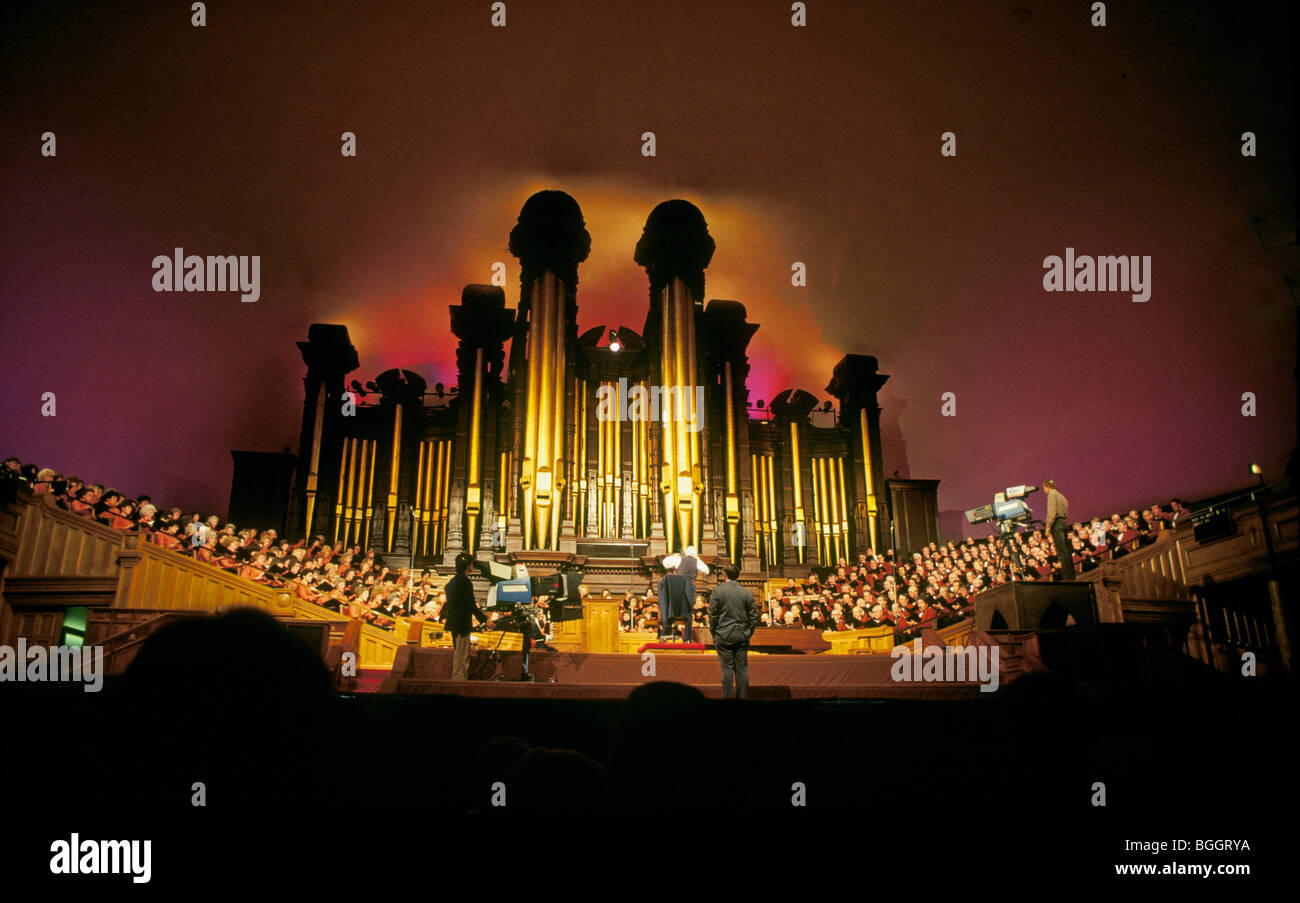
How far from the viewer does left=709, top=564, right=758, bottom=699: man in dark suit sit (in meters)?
5.16

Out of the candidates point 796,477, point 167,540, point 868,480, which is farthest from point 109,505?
point 868,480

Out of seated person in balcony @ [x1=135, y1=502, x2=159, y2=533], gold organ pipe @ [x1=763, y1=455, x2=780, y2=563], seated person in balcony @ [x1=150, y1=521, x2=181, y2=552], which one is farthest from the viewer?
gold organ pipe @ [x1=763, y1=455, x2=780, y2=563]

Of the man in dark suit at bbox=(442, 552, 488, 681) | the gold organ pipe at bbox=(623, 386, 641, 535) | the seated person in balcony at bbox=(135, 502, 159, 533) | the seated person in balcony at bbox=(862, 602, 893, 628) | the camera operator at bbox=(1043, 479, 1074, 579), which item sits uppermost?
the gold organ pipe at bbox=(623, 386, 641, 535)

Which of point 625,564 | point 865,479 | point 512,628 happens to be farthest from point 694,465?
point 512,628

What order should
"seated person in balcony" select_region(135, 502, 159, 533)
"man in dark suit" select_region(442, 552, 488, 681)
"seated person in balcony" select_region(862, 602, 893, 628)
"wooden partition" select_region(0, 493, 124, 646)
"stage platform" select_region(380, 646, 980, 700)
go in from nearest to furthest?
"man in dark suit" select_region(442, 552, 488, 681) < "stage platform" select_region(380, 646, 980, 700) < "wooden partition" select_region(0, 493, 124, 646) < "seated person in balcony" select_region(135, 502, 159, 533) < "seated person in balcony" select_region(862, 602, 893, 628)

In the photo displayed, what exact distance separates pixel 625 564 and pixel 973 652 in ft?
21.8

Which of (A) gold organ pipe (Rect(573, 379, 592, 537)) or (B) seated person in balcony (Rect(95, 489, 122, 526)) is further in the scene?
(A) gold organ pipe (Rect(573, 379, 592, 537))

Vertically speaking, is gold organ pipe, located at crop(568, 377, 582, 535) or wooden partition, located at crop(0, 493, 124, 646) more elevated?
gold organ pipe, located at crop(568, 377, 582, 535)

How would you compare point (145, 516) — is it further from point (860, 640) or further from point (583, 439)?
point (860, 640)

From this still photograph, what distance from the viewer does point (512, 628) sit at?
6180 mm

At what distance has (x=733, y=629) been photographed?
515cm

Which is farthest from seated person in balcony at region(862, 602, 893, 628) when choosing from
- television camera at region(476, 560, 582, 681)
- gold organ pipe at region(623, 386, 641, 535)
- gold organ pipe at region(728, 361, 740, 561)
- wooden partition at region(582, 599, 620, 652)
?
television camera at region(476, 560, 582, 681)

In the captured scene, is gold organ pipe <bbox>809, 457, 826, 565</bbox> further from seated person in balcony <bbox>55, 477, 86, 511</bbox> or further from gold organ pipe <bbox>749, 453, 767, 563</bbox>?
seated person in balcony <bbox>55, 477, 86, 511</bbox>

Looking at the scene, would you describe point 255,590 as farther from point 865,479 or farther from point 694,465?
point 865,479
